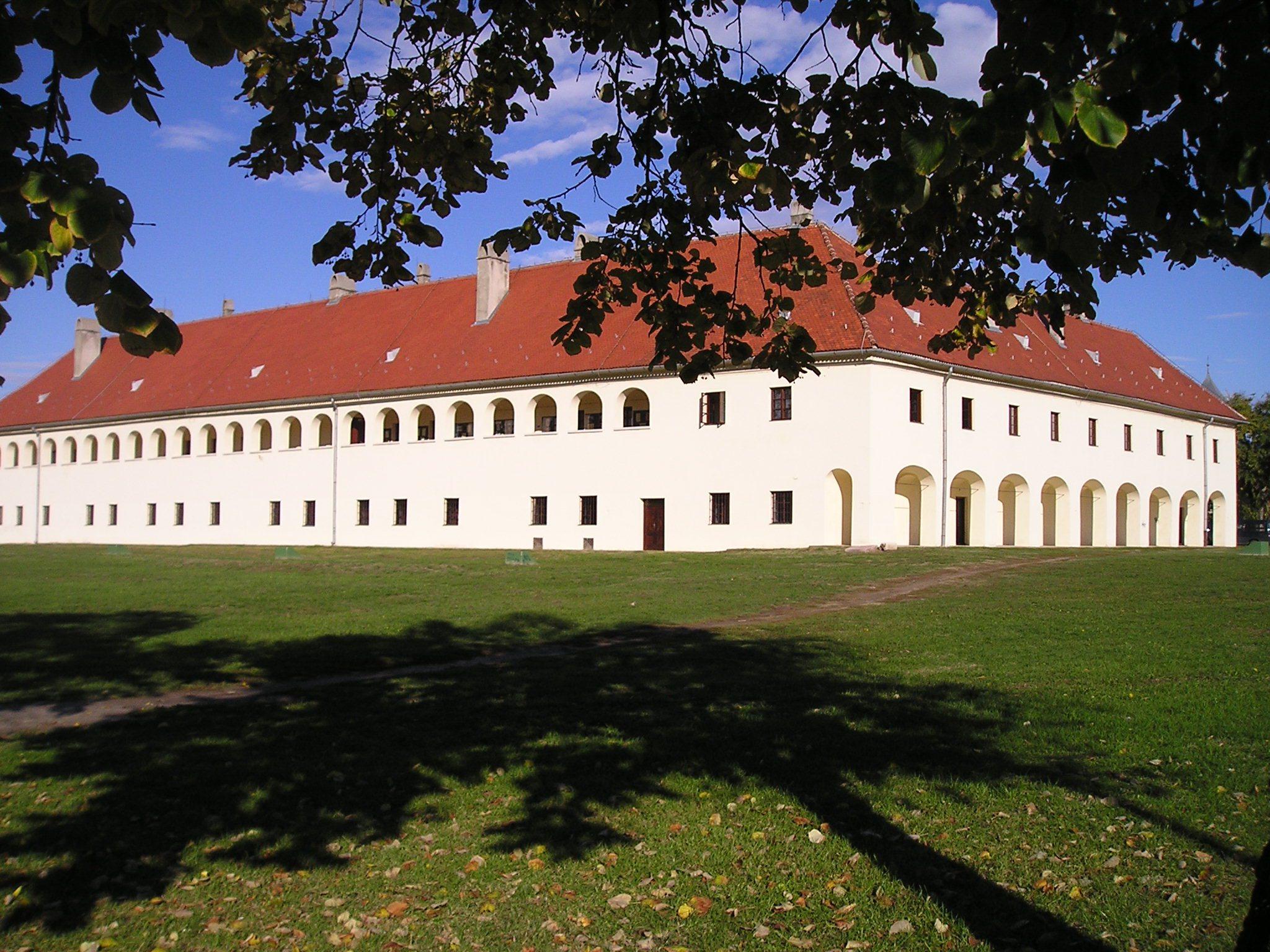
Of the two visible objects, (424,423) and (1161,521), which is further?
(1161,521)

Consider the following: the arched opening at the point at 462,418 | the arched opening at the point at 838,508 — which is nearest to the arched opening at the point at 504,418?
the arched opening at the point at 462,418

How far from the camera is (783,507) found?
38.1 meters

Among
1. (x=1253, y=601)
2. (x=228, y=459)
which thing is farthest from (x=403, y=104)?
(x=228, y=459)

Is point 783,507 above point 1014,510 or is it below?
above

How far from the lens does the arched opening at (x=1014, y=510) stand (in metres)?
42.6

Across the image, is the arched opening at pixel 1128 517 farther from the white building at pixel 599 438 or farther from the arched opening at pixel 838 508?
the arched opening at pixel 838 508

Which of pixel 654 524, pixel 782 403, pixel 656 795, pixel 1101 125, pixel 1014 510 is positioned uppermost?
pixel 782 403

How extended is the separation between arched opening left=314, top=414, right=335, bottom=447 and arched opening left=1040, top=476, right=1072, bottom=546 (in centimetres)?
3097

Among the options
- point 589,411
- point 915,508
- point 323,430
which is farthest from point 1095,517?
point 323,430

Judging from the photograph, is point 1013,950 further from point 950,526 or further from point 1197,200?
point 950,526

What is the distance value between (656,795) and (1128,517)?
47708mm

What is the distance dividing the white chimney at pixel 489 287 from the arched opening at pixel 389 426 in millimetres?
5489

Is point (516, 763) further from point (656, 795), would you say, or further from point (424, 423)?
point (424, 423)

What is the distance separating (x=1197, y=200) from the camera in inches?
152
